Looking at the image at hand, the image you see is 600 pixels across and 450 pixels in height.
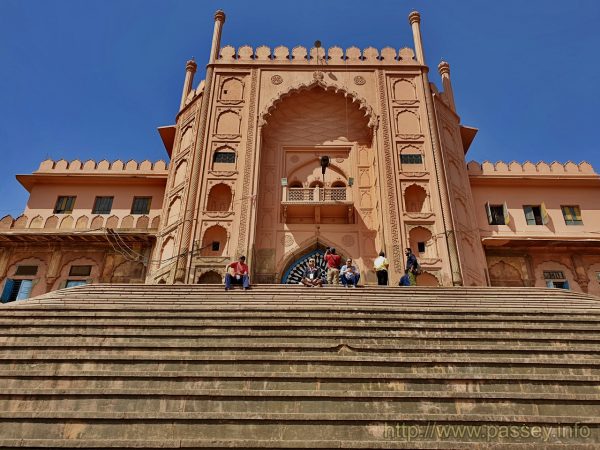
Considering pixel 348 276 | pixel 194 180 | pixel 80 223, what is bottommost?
pixel 348 276

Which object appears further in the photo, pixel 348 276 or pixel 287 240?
pixel 287 240

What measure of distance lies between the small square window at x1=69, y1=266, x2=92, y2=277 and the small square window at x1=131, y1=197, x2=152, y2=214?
2784mm

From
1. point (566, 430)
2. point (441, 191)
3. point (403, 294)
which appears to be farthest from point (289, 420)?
point (441, 191)

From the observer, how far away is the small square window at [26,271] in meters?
16.8

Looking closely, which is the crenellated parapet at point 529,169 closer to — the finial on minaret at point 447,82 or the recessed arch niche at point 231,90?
the finial on minaret at point 447,82

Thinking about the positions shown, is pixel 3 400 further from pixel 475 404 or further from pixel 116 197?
pixel 116 197

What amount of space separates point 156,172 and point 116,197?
1.87m

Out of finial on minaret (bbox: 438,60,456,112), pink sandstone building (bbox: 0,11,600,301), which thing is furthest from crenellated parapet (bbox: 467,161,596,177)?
finial on minaret (bbox: 438,60,456,112)

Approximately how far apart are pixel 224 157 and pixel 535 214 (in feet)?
39.7

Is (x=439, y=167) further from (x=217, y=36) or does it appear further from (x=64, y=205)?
(x=64, y=205)

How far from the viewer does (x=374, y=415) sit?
498 centimetres

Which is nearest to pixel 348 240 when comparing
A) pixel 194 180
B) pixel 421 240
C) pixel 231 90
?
pixel 421 240

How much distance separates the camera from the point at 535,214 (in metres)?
17.9

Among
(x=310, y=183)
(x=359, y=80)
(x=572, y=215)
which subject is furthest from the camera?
(x=359, y=80)
